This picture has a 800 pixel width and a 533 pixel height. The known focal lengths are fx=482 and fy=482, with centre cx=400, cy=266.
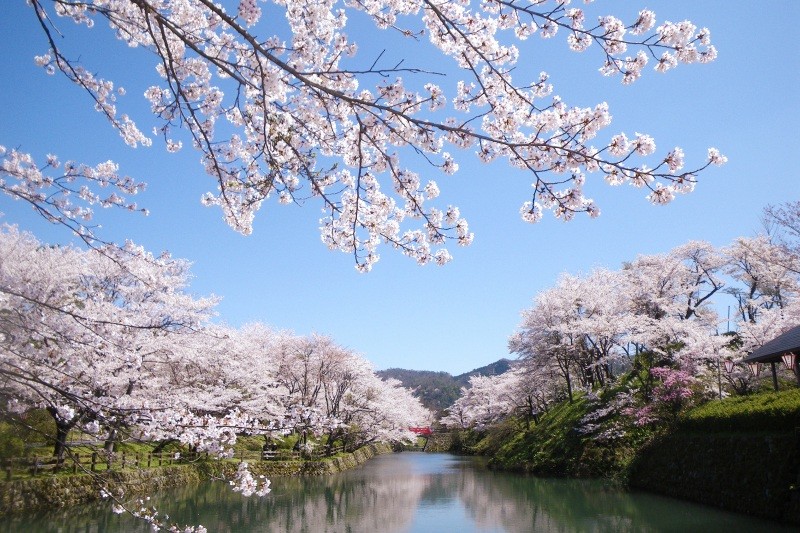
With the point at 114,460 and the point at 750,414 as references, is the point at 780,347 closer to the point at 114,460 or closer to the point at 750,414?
the point at 750,414

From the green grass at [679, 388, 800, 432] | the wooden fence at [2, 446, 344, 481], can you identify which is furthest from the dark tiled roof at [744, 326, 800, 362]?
the wooden fence at [2, 446, 344, 481]

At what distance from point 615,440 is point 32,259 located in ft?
56.9

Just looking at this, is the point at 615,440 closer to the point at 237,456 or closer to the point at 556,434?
the point at 556,434

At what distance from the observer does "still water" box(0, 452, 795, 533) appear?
29.0 ft

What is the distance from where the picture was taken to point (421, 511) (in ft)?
Answer: 37.4

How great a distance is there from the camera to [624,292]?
2047cm

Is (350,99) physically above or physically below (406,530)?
above

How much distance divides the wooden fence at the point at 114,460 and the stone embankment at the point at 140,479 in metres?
0.12

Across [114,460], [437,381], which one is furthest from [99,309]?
[437,381]

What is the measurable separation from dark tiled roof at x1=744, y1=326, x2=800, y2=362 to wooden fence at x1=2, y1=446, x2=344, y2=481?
11406 millimetres

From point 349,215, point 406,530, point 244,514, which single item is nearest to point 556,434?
point 406,530

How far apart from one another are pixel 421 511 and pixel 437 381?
84268 mm

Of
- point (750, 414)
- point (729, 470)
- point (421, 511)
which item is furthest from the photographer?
point (421, 511)

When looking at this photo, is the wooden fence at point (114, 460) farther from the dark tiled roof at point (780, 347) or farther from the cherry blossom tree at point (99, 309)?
the dark tiled roof at point (780, 347)
